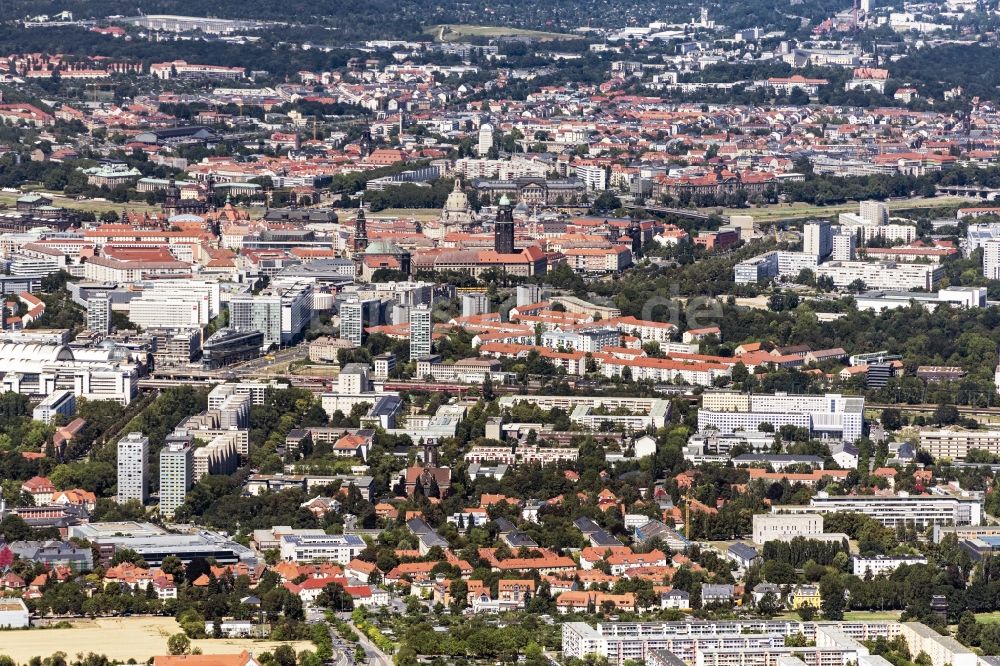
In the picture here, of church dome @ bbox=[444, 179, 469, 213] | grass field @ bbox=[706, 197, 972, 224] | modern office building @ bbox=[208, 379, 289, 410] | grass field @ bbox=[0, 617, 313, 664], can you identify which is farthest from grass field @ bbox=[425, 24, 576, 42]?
grass field @ bbox=[0, 617, 313, 664]

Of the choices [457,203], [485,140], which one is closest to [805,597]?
[457,203]

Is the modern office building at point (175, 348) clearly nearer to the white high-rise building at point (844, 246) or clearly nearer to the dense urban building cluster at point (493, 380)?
the dense urban building cluster at point (493, 380)

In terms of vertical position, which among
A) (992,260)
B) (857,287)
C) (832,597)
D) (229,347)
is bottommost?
(857,287)

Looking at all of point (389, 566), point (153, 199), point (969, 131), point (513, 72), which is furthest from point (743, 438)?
point (513, 72)

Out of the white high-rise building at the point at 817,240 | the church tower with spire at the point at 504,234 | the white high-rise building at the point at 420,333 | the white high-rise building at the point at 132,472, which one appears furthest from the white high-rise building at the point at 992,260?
the white high-rise building at the point at 132,472

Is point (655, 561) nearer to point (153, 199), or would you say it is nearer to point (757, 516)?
point (757, 516)

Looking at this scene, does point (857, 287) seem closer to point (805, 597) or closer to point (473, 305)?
point (473, 305)

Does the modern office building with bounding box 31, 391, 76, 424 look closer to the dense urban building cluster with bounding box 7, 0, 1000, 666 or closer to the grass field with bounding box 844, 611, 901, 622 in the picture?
the dense urban building cluster with bounding box 7, 0, 1000, 666
